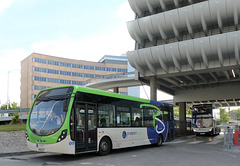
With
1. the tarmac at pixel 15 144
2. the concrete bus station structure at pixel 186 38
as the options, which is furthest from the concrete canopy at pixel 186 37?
the tarmac at pixel 15 144

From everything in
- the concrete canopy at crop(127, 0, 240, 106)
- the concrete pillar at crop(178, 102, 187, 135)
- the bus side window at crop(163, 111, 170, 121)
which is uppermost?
the concrete canopy at crop(127, 0, 240, 106)

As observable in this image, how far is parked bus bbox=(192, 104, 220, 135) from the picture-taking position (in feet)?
101

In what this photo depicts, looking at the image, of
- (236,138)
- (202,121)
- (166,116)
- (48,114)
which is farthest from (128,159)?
(202,121)

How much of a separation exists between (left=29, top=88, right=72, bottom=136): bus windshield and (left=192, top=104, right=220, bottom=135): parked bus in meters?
23.5

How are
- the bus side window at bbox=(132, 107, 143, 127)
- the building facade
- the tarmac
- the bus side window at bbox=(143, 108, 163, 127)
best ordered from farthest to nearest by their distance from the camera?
the building facade
the bus side window at bbox=(143, 108, 163, 127)
the bus side window at bbox=(132, 107, 143, 127)
the tarmac

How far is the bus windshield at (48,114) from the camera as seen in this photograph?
10688mm

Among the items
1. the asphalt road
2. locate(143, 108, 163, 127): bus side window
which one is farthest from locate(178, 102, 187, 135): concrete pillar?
the asphalt road

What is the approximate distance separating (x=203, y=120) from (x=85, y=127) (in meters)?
22.8

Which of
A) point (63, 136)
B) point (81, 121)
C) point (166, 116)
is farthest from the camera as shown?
point (166, 116)

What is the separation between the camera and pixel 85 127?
37.8ft

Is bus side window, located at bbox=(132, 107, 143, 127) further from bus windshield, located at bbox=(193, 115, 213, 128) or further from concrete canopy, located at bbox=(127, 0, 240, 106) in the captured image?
bus windshield, located at bbox=(193, 115, 213, 128)

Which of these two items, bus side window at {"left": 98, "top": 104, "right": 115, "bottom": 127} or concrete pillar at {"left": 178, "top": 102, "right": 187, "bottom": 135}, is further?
concrete pillar at {"left": 178, "top": 102, "right": 187, "bottom": 135}

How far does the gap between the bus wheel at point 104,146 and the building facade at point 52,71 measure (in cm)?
7176

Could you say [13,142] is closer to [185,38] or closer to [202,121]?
[185,38]
